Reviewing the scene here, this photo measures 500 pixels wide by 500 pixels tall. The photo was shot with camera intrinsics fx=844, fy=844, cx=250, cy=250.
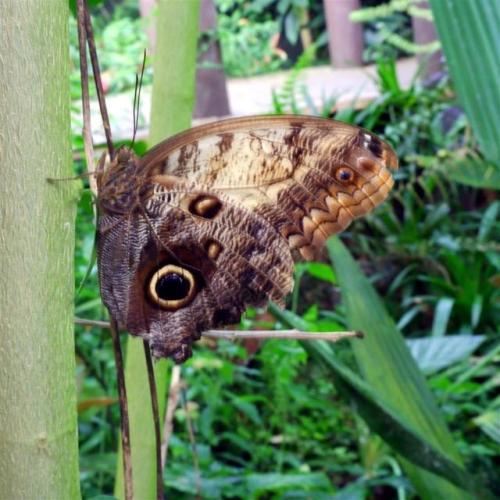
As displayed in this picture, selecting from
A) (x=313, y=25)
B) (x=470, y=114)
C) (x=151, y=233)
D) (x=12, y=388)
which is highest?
(x=313, y=25)

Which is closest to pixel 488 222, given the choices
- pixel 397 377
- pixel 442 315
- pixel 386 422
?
pixel 442 315

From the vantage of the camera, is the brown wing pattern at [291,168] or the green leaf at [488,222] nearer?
the brown wing pattern at [291,168]

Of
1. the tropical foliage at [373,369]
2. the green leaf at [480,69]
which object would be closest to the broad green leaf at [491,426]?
the tropical foliage at [373,369]

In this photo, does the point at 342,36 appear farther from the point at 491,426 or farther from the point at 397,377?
the point at 397,377

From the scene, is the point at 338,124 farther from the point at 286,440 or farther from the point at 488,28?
the point at 286,440

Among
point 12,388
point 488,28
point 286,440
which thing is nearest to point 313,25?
point 286,440

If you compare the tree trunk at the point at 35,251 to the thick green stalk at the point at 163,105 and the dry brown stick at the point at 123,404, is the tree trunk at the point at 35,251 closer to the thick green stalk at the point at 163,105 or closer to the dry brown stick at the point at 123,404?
the dry brown stick at the point at 123,404
